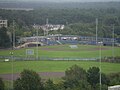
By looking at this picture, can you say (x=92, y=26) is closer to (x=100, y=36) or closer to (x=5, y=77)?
(x=100, y=36)

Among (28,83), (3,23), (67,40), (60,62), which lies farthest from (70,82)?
(3,23)

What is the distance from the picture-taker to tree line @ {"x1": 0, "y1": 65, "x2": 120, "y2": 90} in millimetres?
7879

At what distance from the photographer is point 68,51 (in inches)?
635

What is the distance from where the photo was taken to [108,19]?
24078mm

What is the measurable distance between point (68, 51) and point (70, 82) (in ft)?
25.0

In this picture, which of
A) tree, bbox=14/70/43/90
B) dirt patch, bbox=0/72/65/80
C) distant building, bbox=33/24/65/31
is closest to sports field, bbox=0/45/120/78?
dirt patch, bbox=0/72/65/80

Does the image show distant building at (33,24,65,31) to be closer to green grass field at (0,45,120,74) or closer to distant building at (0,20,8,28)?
distant building at (0,20,8,28)

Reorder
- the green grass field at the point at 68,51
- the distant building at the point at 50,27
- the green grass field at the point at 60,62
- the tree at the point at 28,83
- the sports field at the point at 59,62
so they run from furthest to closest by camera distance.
A: the distant building at the point at 50,27, the green grass field at the point at 68,51, the green grass field at the point at 60,62, the sports field at the point at 59,62, the tree at the point at 28,83

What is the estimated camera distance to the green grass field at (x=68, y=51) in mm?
14672

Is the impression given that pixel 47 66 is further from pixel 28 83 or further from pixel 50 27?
pixel 50 27

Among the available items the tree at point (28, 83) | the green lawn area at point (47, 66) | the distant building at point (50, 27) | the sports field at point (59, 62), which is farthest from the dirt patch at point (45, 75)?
the distant building at point (50, 27)

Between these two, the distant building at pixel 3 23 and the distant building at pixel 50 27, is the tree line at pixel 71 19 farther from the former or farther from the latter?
the distant building at pixel 3 23

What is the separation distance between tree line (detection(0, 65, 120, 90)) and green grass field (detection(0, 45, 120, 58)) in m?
5.33

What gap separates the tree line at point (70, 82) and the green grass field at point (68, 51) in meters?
5.33
